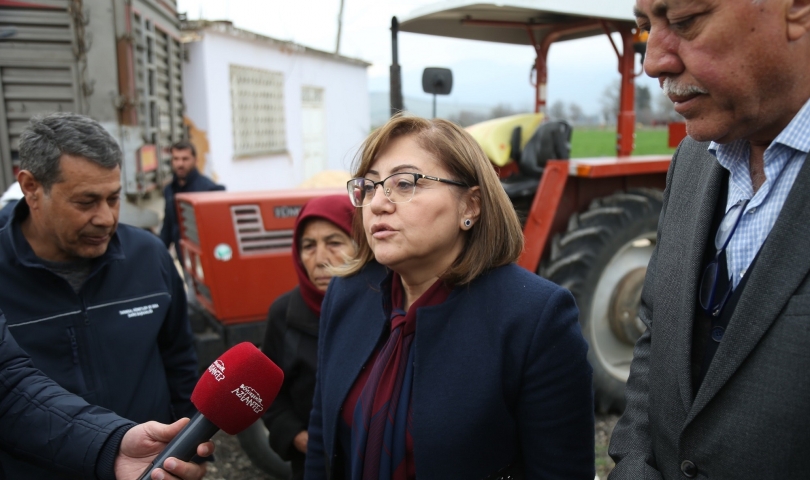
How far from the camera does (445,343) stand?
1603 millimetres

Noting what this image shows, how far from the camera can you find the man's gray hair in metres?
2.06

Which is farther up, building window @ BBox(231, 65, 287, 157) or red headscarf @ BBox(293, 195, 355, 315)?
building window @ BBox(231, 65, 287, 157)

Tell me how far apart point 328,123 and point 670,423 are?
14.3 metres

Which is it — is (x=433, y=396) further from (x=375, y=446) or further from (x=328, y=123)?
(x=328, y=123)

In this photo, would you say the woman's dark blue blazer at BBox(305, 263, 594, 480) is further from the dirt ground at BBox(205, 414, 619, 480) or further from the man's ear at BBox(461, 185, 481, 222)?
the dirt ground at BBox(205, 414, 619, 480)

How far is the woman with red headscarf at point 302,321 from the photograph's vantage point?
7.86ft

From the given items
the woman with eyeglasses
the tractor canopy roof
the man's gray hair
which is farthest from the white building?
the woman with eyeglasses

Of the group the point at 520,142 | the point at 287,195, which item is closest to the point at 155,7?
the point at 287,195

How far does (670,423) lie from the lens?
4.09 ft

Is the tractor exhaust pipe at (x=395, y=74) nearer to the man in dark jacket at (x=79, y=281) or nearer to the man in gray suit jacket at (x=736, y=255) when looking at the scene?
the man in dark jacket at (x=79, y=281)

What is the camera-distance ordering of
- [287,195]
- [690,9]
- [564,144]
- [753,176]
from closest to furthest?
[690,9] < [753,176] < [287,195] < [564,144]

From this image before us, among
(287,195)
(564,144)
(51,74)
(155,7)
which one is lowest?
(287,195)

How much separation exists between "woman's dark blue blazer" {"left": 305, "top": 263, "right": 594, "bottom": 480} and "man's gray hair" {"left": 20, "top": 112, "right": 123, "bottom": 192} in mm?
1297

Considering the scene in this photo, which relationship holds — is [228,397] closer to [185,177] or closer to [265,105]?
[185,177]
